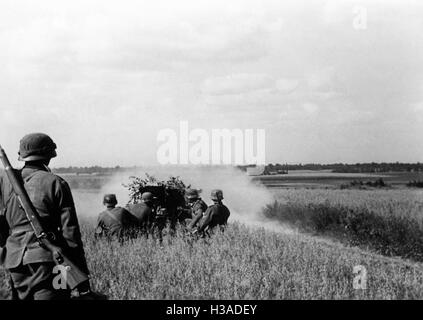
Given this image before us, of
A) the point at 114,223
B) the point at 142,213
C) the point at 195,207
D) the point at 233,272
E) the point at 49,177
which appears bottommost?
the point at 233,272

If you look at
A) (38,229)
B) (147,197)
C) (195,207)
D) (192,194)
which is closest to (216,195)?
(195,207)

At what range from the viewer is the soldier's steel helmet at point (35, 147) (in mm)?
5320

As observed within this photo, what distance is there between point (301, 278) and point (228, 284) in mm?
958

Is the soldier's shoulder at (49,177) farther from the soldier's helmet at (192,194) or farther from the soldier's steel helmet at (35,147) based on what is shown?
the soldier's helmet at (192,194)

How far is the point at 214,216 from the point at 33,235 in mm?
6220

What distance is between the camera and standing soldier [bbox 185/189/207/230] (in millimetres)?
11148

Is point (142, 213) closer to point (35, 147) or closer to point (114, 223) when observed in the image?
point (114, 223)

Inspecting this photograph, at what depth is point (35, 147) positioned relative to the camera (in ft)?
17.4

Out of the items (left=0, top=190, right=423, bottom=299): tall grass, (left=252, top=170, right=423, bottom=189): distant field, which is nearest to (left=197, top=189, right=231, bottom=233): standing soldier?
(left=0, top=190, right=423, bottom=299): tall grass

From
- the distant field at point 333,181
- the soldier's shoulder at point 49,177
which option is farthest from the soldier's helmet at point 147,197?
the distant field at point 333,181

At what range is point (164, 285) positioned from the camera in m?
6.89
